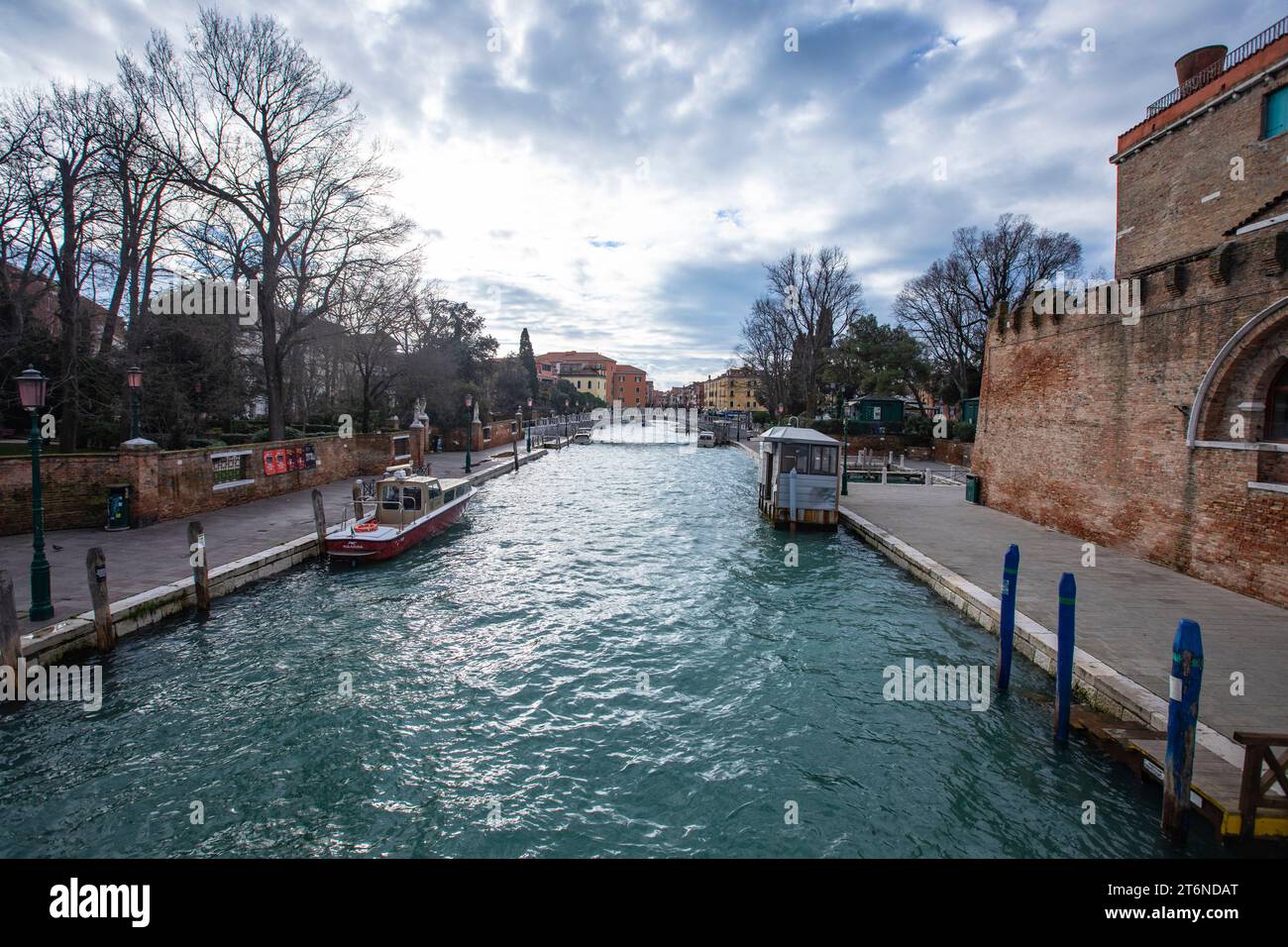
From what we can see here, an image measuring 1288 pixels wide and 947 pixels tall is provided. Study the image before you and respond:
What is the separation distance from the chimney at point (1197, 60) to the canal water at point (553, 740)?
20.5 m

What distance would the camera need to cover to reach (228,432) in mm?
23938

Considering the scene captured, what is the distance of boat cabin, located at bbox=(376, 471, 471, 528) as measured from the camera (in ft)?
43.8

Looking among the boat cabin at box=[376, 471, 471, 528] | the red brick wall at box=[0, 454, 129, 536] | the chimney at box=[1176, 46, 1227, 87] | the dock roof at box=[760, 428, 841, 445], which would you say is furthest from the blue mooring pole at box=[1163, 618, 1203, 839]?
the chimney at box=[1176, 46, 1227, 87]

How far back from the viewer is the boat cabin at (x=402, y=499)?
525 inches

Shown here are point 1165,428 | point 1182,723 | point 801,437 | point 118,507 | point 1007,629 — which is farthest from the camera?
point 801,437

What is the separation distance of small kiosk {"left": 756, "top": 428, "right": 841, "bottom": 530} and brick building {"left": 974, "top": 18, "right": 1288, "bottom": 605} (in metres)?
4.44

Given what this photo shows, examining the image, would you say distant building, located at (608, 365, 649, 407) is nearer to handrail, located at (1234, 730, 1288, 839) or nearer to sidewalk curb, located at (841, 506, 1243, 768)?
sidewalk curb, located at (841, 506, 1243, 768)

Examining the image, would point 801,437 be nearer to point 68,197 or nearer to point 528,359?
point 68,197

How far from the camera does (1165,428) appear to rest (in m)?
9.82

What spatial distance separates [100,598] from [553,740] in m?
5.89

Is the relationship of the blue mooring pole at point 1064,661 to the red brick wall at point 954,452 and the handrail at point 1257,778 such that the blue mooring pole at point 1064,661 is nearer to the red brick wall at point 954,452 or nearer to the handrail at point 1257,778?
the handrail at point 1257,778

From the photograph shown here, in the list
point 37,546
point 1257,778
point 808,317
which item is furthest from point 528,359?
point 1257,778

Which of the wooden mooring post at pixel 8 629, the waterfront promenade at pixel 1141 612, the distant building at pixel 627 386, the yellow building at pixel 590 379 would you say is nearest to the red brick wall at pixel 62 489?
the wooden mooring post at pixel 8 629

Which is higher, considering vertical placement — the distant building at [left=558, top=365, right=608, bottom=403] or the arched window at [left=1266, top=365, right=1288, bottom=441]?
the distant building at [left=558, top=365, right=608, bottom=403]
